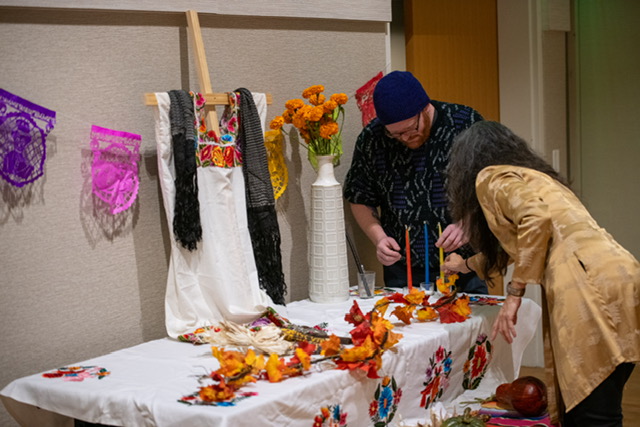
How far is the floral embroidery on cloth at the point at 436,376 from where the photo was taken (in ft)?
8.05

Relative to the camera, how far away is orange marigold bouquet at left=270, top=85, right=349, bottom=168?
9.53 feet

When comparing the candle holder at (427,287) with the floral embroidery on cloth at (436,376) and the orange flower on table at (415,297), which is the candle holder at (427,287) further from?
the floral embroidery on cloth at (436,376)

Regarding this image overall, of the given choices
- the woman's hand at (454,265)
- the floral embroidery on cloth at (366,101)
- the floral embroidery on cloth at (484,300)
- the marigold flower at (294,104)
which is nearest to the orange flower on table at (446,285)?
the woman's hand at (454,265)

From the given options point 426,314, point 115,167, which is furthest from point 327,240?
point 115,167

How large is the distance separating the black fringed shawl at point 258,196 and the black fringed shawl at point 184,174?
241 millimetres

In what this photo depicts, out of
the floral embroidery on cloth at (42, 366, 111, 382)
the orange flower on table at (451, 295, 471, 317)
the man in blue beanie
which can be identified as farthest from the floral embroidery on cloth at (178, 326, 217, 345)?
the man in blue beanie

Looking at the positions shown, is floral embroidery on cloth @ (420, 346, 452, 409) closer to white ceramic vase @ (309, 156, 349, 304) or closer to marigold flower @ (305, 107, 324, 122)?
white ceramic vase @ (309, 156, 349, 304)

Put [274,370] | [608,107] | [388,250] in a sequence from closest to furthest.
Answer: [274,370] → [388,250] → [608,107]

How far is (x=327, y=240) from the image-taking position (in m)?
2.94

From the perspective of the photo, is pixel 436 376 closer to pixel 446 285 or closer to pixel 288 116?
pixel 446 285

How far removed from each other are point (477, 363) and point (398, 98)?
0.98m

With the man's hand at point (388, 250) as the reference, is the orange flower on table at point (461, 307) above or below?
below

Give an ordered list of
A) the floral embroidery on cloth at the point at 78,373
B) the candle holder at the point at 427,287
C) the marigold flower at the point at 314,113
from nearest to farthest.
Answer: the floral embroidery on cloth at the point at 78,373
the marigold flower at the point at 314,113
the candle holder at the point at 427,287

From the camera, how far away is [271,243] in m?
2.74
